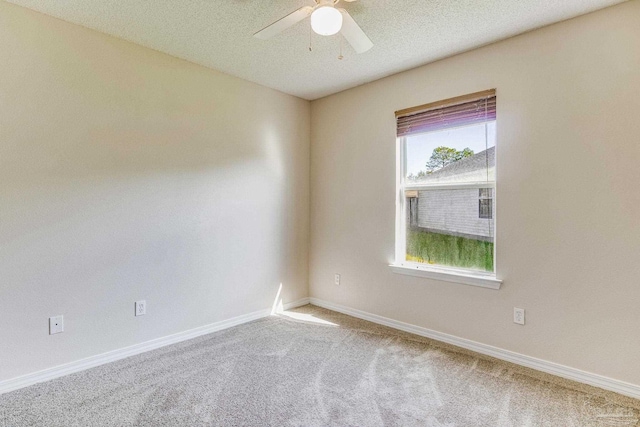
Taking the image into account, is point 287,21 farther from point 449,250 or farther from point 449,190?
point 449,250

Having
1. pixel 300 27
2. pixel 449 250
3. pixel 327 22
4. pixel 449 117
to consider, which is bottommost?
pixel 449 250

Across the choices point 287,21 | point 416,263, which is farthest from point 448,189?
point 287,21

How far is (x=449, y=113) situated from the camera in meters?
2.86

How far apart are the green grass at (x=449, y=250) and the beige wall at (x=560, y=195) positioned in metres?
0.16

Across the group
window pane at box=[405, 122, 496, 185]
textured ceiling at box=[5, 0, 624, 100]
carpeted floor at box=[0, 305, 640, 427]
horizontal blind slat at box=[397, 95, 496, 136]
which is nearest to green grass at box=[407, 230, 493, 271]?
window pane at box=[405, 122, 496, 185]

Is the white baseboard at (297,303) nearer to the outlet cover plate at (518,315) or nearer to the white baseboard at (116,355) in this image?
the white baseboard at (116,355)

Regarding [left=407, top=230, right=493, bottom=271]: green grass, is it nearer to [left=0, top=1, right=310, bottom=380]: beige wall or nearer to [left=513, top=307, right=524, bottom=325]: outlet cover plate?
[left=513, top=307, right=524, bottom=325]: outlet cover plate

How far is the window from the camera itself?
2697 millimetres

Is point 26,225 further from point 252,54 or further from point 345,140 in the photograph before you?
point 345,140

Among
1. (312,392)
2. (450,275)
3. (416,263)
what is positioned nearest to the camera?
(312,392)

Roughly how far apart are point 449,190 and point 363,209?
882 millimetres

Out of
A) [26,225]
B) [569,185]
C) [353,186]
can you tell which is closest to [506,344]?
[569,185]

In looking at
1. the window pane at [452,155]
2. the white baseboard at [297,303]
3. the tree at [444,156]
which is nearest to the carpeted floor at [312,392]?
the white baseboard at [297,303]

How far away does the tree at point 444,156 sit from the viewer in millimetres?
2855
